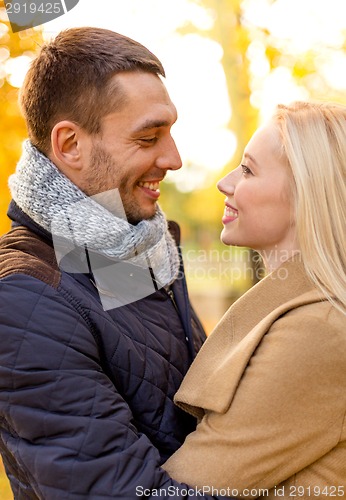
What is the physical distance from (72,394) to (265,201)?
88cm

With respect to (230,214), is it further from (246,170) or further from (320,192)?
(320,192)

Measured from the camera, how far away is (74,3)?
3.35m

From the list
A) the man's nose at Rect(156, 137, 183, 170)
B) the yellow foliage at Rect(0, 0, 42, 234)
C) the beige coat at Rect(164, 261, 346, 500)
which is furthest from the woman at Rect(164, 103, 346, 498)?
the yellow foliage at Rect(0, 0, 42, 234)

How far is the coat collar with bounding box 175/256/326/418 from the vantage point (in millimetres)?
1915

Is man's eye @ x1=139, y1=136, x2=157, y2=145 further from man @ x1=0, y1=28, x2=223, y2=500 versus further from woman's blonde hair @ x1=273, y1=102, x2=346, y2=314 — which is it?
woman's blonde hair @ x1=273, y1=102, x2=346, y2=314

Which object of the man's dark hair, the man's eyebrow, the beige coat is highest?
the man's dark hair

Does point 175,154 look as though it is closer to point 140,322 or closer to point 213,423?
point 140,322

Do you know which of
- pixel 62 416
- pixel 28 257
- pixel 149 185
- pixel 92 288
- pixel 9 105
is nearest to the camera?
pixel 62 416

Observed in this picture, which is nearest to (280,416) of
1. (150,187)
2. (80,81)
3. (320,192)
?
(320,192)

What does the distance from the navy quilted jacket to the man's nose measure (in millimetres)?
A: 565

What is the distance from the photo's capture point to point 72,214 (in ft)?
7.07

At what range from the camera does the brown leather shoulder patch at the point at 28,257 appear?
76.9 inches

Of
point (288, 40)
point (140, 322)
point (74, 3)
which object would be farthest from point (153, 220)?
point (288, 40)

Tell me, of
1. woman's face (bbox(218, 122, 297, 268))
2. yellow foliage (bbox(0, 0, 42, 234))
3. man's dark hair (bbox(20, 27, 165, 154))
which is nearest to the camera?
woman's face (bbox(218, 122, 297, 268))
